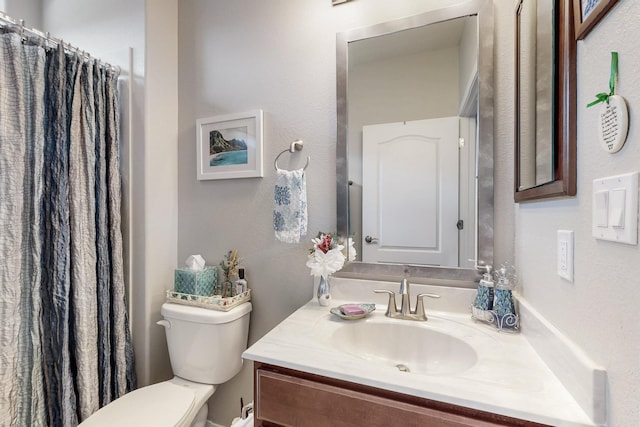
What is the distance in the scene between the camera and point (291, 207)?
130 cm

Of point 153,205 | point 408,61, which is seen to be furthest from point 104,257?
point 408,61

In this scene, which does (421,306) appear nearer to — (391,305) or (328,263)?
(391,305)

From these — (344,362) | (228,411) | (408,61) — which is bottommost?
(228,411)

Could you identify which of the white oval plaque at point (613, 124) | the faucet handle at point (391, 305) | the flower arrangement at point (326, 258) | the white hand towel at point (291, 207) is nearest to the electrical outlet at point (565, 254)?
the white oval plaque at point (613, 124)

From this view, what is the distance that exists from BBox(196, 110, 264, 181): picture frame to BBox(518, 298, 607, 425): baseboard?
1221mm

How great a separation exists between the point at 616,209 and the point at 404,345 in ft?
2.47

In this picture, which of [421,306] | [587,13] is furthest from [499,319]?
[587,13]

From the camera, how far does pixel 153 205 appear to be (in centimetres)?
154

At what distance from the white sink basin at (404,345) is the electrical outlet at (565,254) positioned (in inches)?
15.2

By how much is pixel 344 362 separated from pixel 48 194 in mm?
1370

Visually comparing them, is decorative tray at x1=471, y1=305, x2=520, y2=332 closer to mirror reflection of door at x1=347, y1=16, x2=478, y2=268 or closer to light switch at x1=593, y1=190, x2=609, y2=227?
mirror reflection of door at x1=347, y1=16, x2=478, y2=268

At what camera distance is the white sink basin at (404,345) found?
0.96 metres

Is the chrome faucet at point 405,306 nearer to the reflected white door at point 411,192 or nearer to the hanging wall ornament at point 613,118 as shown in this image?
the reflected white door at point 411,192

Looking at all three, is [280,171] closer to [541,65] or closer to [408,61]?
[408,61]
